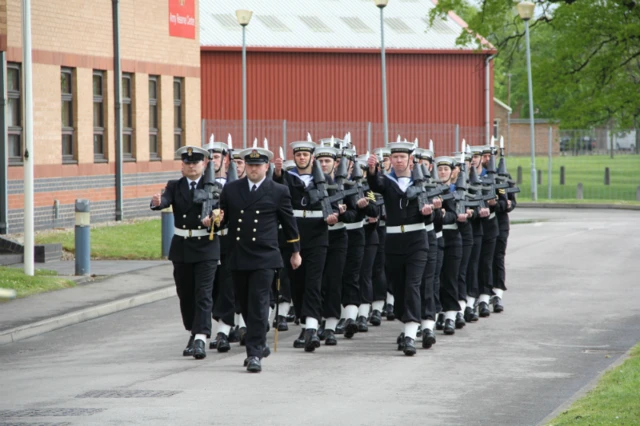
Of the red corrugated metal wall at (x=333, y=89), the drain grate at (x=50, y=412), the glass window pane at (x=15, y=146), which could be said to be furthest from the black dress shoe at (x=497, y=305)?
the red corrugated metal wall at (x=333, y=89)

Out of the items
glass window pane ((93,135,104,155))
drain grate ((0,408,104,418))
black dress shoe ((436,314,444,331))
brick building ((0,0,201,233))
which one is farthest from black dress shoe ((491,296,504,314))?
glass window pane ((93,135,104,155))

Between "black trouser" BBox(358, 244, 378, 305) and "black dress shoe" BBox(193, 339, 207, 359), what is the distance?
8.79 feet

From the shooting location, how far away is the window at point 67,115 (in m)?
27.2

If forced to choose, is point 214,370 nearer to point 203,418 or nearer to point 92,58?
point 203,418

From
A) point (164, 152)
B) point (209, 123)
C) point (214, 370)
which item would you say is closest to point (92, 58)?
point (164, 152)

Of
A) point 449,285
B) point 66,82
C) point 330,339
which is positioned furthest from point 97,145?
point 330,339

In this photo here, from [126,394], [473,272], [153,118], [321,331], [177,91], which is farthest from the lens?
[177,91]

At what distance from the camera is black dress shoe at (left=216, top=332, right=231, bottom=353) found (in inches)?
492

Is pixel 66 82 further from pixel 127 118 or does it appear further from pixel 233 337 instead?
pixel 233 337

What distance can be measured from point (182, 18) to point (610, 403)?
24.9 m

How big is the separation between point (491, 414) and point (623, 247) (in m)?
16.3

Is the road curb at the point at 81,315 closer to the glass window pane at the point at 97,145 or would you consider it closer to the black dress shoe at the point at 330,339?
the black dress shoe at the point at 330,339

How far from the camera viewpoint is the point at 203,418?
353 inches

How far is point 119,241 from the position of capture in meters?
24.2
